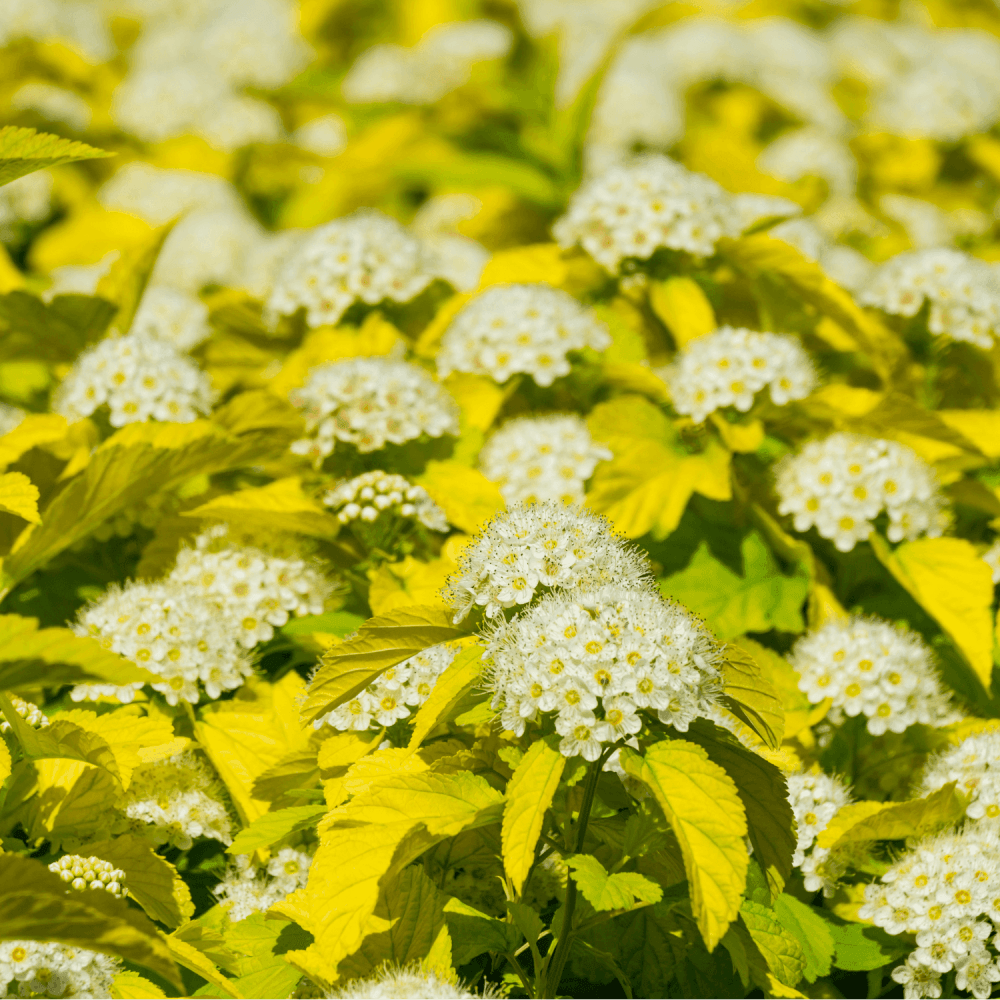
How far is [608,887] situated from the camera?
58.5 inches

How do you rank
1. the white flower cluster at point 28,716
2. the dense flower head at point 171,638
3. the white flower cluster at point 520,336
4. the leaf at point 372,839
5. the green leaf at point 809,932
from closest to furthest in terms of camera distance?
the leaf at point 372,839
the green leaf at point 809,932
the white flower cluster at point 28,716
the dense flower head at point 171,638
the white flower cluster at point 520,336

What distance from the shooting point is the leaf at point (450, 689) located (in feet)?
5.40

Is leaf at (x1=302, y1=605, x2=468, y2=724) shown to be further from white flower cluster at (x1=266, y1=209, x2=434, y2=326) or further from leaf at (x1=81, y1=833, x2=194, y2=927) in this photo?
white flower cluster at (x1=266, y1=209, x2=434, y2=326)

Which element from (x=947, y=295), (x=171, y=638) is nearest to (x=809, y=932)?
(x=171, y=638)

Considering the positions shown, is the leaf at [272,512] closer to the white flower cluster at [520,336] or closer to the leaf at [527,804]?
the white flower cluster at [520,336]

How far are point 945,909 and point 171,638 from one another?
4.66ft

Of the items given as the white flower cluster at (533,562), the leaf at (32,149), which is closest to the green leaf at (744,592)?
the white flower cluster at (533,562)

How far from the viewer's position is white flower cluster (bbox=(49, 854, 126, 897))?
1637 millimetres

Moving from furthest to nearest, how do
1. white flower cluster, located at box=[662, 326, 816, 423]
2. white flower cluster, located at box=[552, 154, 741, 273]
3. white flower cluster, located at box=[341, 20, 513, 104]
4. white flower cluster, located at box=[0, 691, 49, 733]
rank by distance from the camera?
white flower cluster, located at box=[341, 20, 513, 104] < white flower cluster, located at box=[552, 154, 741, 273] < white flower cluster, located at box=[662, 326, 816, 423] < white flower cluster, located at box=[0, 691, 49, 733]

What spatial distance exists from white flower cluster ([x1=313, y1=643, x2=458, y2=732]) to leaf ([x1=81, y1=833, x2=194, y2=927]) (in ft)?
1.13

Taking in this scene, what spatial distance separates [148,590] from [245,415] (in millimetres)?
533

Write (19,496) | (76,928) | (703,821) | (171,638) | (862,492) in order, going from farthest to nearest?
(862,492)
(171,638)
(19,496)
(703,821)
(76,928)

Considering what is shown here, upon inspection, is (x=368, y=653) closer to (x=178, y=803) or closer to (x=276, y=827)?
(x=276, y=827)

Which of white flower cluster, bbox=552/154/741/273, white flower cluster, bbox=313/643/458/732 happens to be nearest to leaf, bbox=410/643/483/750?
white flower cluster, bbox=313/643/458/732
